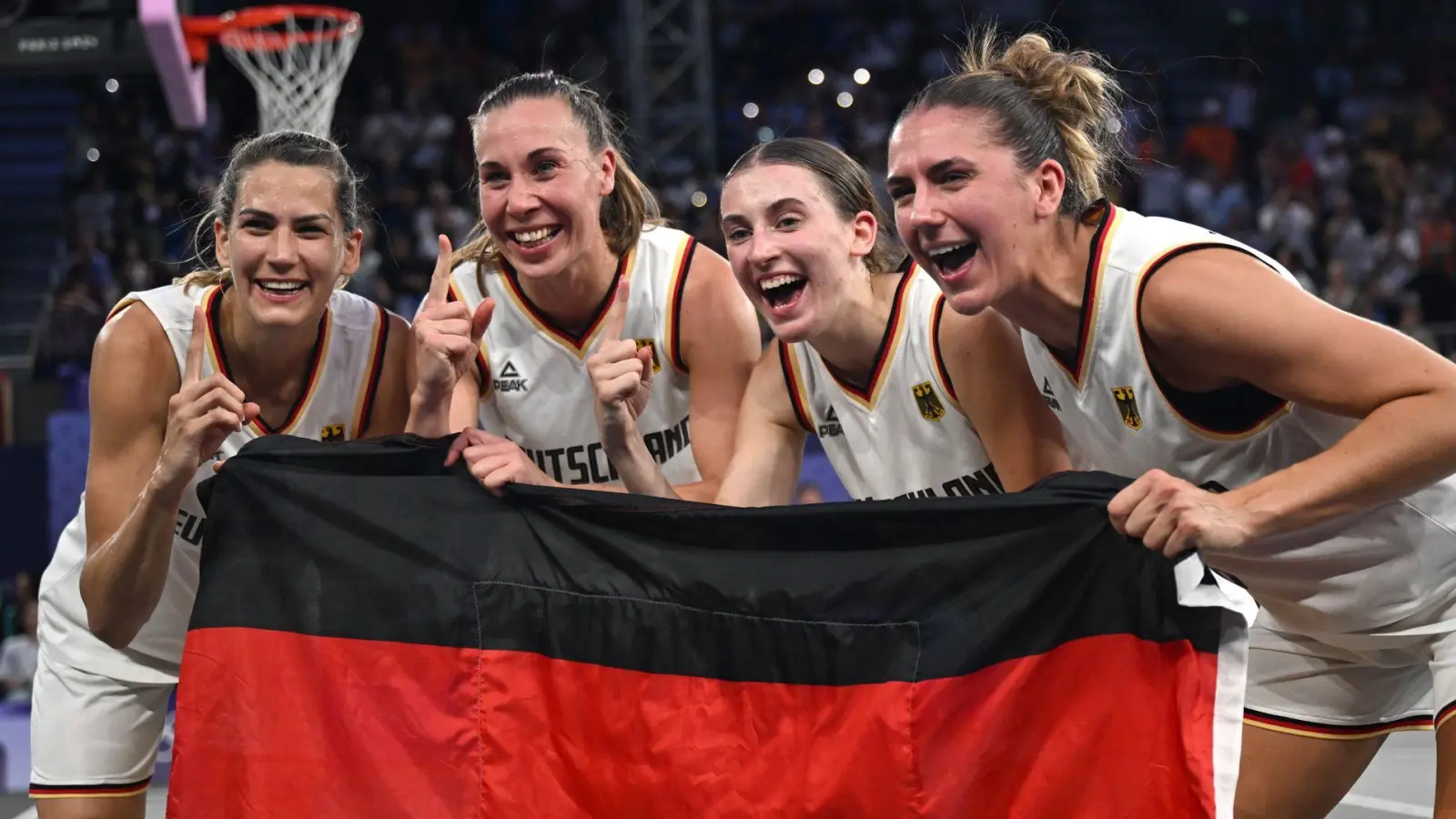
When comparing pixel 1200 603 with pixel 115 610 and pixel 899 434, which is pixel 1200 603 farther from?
pixel 115 610

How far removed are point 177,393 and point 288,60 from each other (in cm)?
604

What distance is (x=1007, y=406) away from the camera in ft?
10.8

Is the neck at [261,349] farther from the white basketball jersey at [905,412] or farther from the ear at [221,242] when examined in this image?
the white basketball jersey at [905,412]

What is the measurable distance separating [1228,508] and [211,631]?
191 centimetres

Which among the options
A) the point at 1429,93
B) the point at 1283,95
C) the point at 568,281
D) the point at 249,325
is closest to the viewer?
the point at 249,325

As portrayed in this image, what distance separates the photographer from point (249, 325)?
343cm

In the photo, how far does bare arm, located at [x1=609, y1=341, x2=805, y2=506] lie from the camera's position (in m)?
3.60

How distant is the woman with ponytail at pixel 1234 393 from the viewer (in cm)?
253

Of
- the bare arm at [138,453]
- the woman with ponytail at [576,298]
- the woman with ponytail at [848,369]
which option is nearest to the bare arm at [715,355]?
the woman with ponytail at [576,298]

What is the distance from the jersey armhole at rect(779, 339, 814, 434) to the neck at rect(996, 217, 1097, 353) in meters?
0.79

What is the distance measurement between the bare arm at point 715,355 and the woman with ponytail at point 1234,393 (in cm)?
86

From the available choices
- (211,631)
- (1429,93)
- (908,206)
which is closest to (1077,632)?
(908,206)

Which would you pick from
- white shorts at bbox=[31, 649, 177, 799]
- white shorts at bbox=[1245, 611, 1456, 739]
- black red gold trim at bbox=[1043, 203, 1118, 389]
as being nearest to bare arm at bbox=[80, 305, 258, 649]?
white shorts at bbox=[31, 649, 177, 799]

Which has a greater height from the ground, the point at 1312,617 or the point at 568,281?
the point at 568,281
